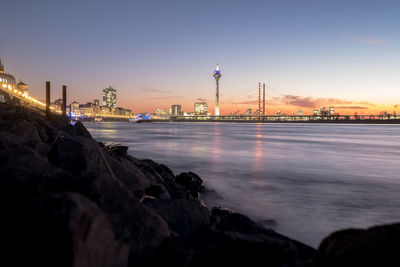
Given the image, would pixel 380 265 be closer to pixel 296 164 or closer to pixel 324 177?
pixel 324 177

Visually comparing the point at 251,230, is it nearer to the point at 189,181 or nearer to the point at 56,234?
the point at 56,234

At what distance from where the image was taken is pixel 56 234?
182 cm

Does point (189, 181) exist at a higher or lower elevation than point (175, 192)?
lower

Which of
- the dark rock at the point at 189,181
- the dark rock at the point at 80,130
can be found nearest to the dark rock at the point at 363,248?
the dark rock at the point at 189,181

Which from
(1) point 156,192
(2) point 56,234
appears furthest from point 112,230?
(1) point 156,192

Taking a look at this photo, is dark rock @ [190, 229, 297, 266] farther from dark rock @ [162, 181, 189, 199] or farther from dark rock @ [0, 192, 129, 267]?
dark rock @ [162, 181, 189, 199]

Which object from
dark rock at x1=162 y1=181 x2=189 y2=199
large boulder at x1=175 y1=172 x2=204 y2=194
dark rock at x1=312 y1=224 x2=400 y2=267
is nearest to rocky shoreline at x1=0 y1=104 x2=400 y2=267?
dark rock at x1=312 y1=224 x2=400 y2=267

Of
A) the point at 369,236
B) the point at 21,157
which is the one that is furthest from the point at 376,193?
the point at 21,157

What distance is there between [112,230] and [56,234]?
2.01 ft

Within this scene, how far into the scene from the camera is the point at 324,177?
10336 mm

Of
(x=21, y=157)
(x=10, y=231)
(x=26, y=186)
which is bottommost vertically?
(x=10, y=231)

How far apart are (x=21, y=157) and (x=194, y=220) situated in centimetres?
170

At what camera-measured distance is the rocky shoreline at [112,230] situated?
182 cm

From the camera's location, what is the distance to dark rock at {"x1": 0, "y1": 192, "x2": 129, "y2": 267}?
179 cm
